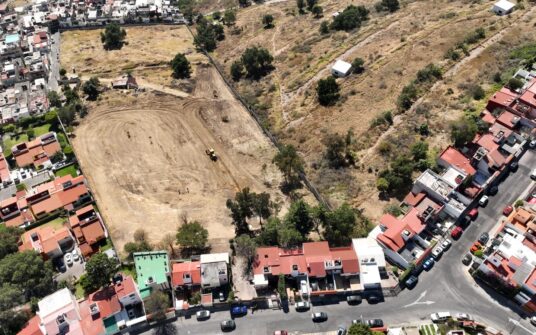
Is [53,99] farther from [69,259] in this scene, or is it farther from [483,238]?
[483,238]

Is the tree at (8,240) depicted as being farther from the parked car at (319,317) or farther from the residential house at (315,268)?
the parked car at (319,317)

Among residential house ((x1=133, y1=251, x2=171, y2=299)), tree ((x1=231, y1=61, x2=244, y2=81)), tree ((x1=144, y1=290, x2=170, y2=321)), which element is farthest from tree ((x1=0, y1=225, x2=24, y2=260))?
tree ((x1=231, y1=61, x2=244, y2=81))

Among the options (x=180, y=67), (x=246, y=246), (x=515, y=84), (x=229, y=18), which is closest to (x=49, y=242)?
(x=246, y=246)

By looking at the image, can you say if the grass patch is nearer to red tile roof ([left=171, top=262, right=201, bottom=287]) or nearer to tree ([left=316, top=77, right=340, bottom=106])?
red tile roof ([left=171, top=262, right=201, bottom=287])

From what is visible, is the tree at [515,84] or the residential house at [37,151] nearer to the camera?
the tree at [515,84]

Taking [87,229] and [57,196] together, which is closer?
[87,229]

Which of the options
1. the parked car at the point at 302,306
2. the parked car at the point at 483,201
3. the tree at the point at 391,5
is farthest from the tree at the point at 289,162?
the tree at the point at 391,5

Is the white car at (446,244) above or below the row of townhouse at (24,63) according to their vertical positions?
below

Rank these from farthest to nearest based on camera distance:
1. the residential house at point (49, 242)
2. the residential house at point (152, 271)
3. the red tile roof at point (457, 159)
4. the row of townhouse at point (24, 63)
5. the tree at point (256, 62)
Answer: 1. the tree at point (256, 62)
2. the row of townhouse at point (24, 63)
3. the red tile roof at point (457, 159)
4. the residential house at point (49, 242)
5. the residential house at point (152, 271)
